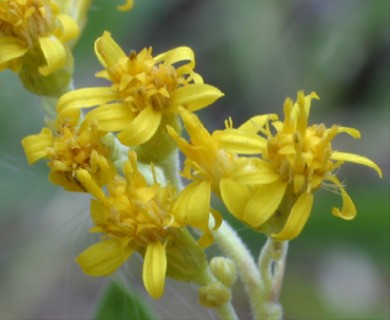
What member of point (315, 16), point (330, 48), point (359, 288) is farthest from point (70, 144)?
point (315, 16)

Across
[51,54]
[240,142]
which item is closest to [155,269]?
[240,142]

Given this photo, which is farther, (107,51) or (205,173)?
(107,51)

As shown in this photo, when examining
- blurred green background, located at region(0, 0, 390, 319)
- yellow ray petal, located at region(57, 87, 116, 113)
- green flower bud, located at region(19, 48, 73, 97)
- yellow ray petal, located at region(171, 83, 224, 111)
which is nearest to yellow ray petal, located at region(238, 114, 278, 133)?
yellow ray petal, located at region(171, 83, 224, 111)

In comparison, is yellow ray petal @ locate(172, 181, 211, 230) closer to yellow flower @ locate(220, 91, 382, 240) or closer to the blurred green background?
yellow flower @ locate(220, 91, 382, 240)

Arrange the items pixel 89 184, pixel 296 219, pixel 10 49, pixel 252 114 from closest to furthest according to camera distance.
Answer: pixel 296 219, pixel 89 184, pixel 10 49, pixel 252 114

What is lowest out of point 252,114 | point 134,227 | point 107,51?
point 252,114

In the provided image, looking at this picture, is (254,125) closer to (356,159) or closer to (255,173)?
(255,173)

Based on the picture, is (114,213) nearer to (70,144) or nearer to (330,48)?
(70,144)

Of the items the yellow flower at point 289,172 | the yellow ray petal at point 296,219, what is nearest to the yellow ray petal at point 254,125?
the yellow flower at point 289,172
